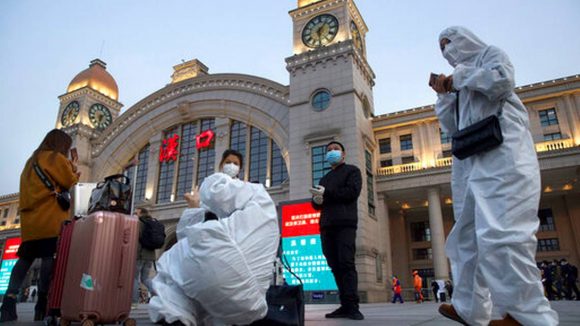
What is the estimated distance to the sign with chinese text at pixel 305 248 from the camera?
1313cm

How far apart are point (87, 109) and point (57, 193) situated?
28795 millimetres

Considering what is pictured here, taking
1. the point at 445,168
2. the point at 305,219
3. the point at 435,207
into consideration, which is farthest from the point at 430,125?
the point at 305,219

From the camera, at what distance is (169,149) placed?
24.9m

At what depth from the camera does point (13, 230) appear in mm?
30625

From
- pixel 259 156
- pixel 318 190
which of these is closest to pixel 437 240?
pixel 259 156

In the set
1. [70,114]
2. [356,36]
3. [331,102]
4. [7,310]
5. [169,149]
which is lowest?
[7,310]

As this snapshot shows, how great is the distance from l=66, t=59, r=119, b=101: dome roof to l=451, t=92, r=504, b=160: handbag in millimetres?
33012

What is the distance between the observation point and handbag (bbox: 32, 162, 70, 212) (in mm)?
3729

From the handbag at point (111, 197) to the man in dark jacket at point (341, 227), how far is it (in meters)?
1.87

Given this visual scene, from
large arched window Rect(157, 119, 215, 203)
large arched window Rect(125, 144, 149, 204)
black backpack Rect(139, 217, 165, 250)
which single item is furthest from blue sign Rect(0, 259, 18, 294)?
black backpack Rect(139, 217, 165, 250)

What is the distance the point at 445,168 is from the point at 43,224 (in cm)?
1921

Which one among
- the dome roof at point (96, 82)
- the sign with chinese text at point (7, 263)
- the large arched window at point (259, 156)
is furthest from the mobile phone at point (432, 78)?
the dome roof at point (96, 82)

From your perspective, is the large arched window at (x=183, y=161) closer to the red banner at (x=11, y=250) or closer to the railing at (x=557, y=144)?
the red banner at (x=11, y=250)

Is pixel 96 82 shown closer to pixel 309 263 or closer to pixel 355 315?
pixel 309 263
